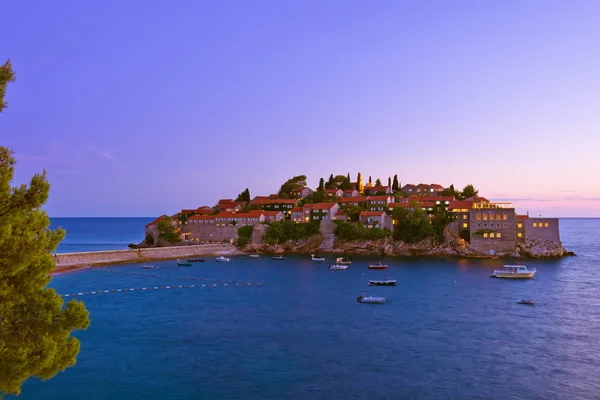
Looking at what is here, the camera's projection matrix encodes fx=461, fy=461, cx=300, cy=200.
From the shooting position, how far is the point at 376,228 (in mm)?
108125

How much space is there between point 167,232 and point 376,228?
183 ft

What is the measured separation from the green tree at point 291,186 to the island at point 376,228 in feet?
48.6

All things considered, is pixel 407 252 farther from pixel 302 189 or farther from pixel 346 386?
pixel 346 386

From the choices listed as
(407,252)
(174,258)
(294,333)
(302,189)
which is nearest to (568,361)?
(294,333)

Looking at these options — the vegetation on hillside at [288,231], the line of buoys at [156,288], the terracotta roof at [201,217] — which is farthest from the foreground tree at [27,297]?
the terracotta roof at [201,217]

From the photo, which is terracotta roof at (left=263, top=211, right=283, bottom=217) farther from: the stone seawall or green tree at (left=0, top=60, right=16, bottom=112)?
green tree at (left=0, top=60, right=16, bottom=112)

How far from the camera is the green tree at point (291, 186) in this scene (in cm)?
15238

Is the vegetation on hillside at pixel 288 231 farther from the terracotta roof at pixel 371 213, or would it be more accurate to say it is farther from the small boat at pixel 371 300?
the small boat at pixel 371 300

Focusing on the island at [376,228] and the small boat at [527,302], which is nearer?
the small boat at [527,302]

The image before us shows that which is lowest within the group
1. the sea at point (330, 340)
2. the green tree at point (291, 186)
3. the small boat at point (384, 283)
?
the sea at point (330, 340)

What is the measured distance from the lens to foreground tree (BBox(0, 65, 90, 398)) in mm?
13891

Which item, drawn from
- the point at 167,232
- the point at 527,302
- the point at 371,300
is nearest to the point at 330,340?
the point at 371,300

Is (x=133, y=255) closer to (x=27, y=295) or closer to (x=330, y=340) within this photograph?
(x=330, y=340)

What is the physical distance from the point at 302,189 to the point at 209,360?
12284 cm
